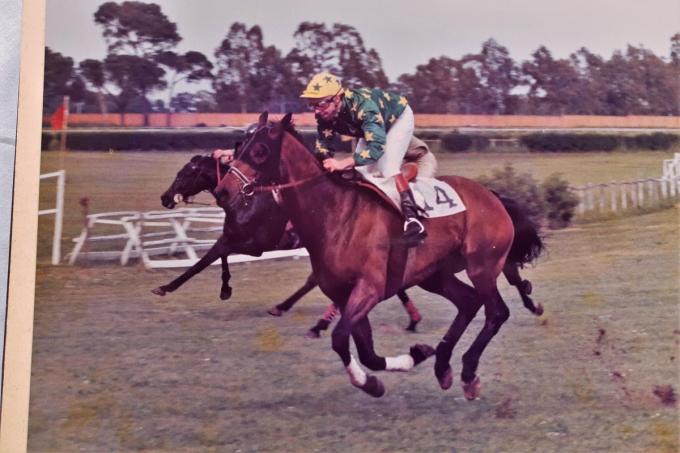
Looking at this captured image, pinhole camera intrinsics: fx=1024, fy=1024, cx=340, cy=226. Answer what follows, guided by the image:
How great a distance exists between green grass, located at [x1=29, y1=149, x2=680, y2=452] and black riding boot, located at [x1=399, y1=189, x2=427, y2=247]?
0.49 meters

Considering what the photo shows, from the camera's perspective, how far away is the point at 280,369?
5.98 m

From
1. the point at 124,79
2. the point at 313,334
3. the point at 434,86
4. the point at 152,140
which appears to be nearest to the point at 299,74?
the point at 434,86

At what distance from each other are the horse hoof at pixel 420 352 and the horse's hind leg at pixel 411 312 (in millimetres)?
108

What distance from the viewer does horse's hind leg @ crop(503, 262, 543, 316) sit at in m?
6.21

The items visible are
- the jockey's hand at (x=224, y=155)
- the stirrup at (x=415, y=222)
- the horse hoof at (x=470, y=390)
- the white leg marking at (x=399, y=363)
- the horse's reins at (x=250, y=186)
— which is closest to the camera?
the horse's reins at (x=250, y=186)

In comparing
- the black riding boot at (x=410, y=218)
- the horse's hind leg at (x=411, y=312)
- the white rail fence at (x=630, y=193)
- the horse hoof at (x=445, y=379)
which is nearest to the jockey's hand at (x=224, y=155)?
the black riding boot at (x=410, y=218)

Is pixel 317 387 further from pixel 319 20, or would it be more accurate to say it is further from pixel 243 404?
pixel 319 20

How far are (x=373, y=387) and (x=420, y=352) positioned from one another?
14.4 inches

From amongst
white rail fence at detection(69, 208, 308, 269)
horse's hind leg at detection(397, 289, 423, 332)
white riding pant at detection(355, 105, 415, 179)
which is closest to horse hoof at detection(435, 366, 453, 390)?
horse's hind leg at detection(397, 289, 423, 332)

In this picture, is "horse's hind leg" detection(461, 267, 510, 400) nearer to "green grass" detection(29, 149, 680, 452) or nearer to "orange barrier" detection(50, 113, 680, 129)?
"green grass" detection(29, 149, 680, 452)

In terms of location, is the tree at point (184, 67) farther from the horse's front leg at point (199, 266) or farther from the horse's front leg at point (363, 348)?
the horse's front leg at point (363, 348)

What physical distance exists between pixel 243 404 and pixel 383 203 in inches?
55.3

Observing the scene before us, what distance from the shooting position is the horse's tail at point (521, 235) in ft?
20.4

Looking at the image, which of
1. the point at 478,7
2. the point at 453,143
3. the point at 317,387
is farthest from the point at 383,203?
the point at 478,7
